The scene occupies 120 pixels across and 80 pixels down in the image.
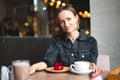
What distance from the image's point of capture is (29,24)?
6.01 m

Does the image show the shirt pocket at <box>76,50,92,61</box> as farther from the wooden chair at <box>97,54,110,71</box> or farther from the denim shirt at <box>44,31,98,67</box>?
the wooden chair at <box>97,54,110,71</box>

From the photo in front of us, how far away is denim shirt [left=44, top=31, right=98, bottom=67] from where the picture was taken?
200cm

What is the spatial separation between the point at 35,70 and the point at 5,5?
420cm

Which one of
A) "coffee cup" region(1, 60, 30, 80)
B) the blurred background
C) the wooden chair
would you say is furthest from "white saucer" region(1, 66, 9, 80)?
the blurred background

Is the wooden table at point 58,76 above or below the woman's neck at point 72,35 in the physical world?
below

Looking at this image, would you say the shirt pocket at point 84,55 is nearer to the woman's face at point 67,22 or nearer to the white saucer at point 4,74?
the woman's face at point 67,22

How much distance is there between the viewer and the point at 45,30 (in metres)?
5.75

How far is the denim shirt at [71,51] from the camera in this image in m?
2.00

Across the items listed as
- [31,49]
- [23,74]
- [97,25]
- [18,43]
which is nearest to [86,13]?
[97,25]

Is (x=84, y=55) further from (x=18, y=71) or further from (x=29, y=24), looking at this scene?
(x=29, y=24)

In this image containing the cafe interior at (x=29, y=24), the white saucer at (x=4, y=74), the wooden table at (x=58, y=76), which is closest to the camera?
the white saucer at (x=4, y=74)

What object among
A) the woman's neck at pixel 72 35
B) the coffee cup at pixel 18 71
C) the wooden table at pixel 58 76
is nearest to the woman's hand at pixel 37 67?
the wooden table at pixel 58 76

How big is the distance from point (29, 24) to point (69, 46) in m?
4.05

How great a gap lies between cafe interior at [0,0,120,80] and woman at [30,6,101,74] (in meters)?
1.28
